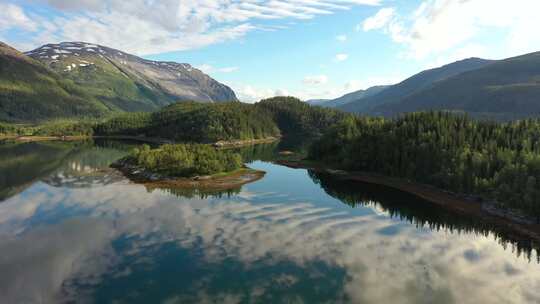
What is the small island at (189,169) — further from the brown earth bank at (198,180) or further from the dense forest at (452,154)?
the dense forest at (452,154)

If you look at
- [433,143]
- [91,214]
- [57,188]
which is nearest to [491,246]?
[433,143]

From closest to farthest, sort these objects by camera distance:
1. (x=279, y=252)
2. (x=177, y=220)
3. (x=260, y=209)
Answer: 1. (x=279, y=252)
2. (x=177, y=220)
3. (x=260, y=209)

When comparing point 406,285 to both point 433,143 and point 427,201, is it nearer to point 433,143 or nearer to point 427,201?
point 427,201

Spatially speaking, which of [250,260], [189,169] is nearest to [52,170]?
[189,169]

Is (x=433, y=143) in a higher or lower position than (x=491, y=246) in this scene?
higher

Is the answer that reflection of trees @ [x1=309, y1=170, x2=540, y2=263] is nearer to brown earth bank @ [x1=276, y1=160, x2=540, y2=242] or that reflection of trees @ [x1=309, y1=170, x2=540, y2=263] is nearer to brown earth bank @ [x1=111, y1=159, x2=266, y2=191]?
brown earth bank @ [x1=276, y1=160, x2=540, y2=242]

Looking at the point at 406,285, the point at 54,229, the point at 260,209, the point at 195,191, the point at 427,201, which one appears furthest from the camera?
the point at 195,191

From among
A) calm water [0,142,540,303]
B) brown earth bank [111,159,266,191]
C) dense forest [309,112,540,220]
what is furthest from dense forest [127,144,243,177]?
dense forest [309,112,540,220]
